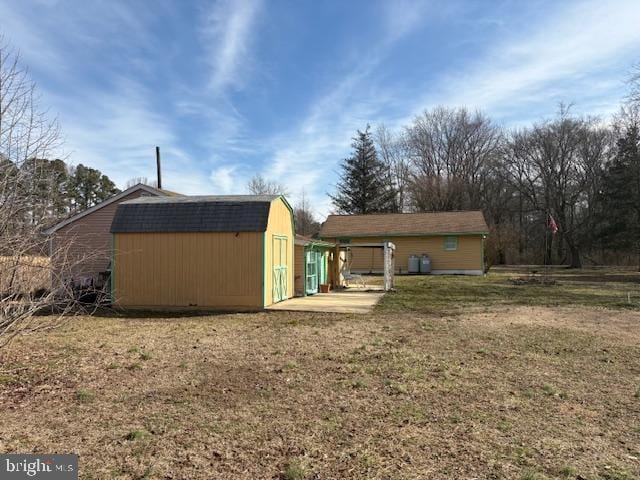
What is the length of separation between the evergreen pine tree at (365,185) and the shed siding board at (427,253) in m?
15.9

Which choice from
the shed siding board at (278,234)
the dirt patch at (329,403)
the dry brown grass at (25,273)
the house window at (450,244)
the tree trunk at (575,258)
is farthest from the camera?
the tree trunk at (575,258)

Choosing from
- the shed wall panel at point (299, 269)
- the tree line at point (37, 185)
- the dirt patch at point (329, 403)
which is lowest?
the dirt patch at point (329, 403)

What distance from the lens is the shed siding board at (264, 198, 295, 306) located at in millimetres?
12664

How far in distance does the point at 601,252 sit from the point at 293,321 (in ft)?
127

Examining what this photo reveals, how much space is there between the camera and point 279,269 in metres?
13.8

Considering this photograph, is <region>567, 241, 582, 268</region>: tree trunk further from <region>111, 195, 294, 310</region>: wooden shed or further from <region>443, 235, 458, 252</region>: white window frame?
<region>111, 195, 294, 310</region>: wooden shed

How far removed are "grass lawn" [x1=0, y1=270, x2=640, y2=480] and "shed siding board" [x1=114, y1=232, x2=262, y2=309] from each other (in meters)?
3.00

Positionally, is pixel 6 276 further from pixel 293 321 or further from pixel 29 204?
pixel 293 321

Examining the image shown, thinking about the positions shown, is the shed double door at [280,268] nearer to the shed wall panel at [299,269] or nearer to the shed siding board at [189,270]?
the shed siding board at [189,270]

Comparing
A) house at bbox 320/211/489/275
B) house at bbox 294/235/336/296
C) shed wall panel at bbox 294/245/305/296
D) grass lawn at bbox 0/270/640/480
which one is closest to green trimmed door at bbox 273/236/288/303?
house at bbox 294/235/336/296

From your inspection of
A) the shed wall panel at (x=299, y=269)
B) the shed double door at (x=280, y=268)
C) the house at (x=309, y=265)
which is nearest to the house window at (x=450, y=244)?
the house at (x=309, y=265)

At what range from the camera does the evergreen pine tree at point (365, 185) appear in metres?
44.1

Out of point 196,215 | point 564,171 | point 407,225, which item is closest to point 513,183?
point 564,171

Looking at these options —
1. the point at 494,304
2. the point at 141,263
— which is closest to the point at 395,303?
the point at 494,304
